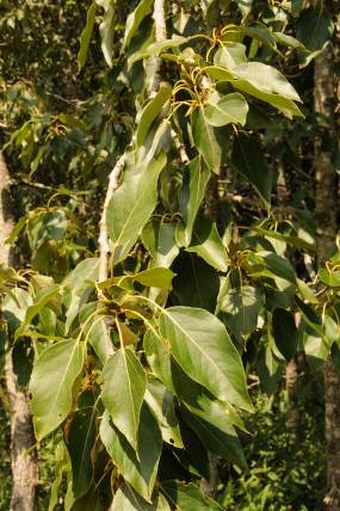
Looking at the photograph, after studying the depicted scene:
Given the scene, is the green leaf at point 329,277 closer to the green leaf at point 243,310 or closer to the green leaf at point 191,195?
the green leaf at point 243,310

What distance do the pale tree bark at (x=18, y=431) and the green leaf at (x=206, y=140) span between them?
5.98 feet

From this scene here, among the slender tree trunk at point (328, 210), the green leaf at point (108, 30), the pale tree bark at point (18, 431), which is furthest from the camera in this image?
the pale tree bark at point (18, 431)

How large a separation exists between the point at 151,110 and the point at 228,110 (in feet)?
0.39

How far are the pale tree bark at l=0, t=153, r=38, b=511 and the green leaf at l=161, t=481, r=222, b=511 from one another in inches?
75.9

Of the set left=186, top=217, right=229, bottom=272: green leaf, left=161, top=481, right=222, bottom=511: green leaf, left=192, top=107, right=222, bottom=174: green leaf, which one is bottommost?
left=161, top=481, right=222, bottom=511: green leaf

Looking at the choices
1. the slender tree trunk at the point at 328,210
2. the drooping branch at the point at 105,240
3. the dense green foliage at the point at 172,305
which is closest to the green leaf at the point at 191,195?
the dense green foliage at the point at 172,305

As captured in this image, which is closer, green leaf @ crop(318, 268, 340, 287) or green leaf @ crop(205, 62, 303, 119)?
green leaf @ crop(205, 62, 303, 119)

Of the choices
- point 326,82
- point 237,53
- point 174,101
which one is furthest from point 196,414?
point 326,82

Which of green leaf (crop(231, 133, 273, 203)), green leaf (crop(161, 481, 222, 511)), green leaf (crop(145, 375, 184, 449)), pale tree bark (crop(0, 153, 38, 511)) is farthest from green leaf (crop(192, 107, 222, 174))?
pale tree bark (crop(0, 153, 38, 511))

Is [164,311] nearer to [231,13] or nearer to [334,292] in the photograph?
[334,292]

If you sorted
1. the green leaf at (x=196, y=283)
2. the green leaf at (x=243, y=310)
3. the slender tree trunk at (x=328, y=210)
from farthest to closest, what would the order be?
the slender tree trunk at (x=328, y=210) < the green leaf at (x=243, y=310) < the green leaf at (x=196, y=283)

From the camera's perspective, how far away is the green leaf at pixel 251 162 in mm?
1187

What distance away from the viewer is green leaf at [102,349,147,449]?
845 millimetres

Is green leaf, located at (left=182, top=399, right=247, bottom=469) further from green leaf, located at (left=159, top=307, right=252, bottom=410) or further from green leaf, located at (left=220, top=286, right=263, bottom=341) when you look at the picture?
green leaf, located at (left=220, top=286, right=263, bottom=341)
